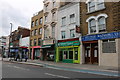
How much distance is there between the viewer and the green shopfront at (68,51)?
22561 millimetres

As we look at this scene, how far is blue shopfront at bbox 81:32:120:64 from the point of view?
696 inches

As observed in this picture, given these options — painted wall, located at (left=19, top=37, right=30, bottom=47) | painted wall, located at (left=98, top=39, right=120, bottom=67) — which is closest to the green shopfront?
painted wall, located at (left=98, top=39, right=120, bottom=67)

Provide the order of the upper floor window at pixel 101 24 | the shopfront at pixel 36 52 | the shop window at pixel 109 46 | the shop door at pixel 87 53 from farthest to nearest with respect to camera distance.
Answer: the shopfront at pixel 36 52, the shop door at pixel 87 53, the upper floor window at pixel 101 24, the shop window at pixel 109 46

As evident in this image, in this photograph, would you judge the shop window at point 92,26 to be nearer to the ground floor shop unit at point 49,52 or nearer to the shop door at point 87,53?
the shop door at point 87,53

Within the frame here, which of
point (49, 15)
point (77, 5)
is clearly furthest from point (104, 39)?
point (49, 15)

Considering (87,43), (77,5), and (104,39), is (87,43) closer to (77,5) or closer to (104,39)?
(104,39)

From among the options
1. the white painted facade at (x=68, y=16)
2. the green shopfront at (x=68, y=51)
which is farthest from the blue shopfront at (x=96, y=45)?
the white painted facade at (x=68, y=16)

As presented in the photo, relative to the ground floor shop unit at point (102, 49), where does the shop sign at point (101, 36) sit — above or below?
above

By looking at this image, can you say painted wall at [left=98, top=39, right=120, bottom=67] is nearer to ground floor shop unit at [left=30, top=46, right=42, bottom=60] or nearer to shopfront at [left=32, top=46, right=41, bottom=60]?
ground floor shop unit at [left=30, top=46, right=42, bottom=60]

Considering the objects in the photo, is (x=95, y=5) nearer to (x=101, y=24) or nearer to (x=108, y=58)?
(x=101, y=24)

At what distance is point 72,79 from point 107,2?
44.1 ft

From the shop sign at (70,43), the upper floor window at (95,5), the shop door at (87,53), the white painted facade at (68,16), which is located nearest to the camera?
the upper floor window at (95,5)

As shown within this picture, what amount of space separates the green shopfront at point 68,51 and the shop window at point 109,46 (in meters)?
4.50

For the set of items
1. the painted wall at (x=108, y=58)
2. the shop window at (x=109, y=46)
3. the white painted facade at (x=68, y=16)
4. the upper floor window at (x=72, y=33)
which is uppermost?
the white painted facade at (x=68, y=16)
